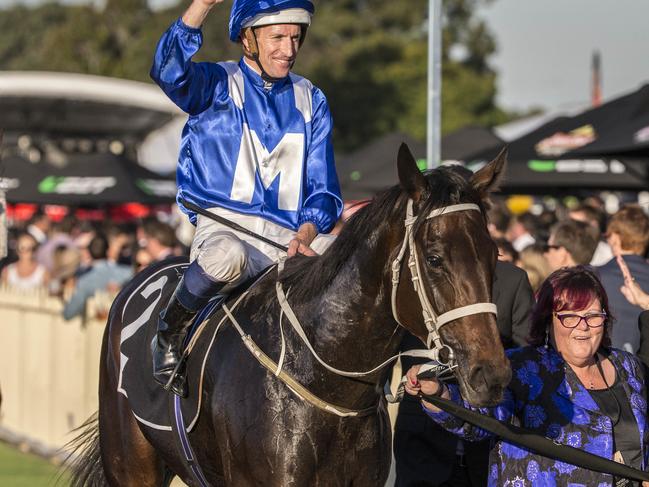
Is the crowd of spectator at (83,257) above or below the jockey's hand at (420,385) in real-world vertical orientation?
below

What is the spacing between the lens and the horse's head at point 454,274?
3.81 metres

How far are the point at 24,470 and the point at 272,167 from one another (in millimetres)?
6035

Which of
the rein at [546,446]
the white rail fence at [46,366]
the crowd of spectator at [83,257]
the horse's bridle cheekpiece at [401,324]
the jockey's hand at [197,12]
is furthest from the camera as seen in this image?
the white rail fence at [46,366]

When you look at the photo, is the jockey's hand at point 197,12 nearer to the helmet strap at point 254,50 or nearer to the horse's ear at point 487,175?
the helmet strap at point 254,50

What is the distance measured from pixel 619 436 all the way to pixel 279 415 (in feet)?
4.17

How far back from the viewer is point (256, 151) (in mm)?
5043

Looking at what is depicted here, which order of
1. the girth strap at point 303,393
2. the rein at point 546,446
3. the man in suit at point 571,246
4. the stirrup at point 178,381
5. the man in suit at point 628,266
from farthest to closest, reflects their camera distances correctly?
the man in suit at point 571,246
the man in suit at point 628,266
the stirrup at point 178,381
the girth strap at point 303,393
the rein at point 546,446

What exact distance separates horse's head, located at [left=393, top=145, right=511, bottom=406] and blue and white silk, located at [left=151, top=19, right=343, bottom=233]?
40.2 inches

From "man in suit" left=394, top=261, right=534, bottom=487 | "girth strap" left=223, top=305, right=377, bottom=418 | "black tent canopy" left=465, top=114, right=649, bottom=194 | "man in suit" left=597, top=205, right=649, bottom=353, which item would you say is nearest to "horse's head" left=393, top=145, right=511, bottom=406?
"girth strap" left=223, top=305, right=377, bottom=418

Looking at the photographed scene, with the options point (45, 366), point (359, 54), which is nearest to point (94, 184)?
point (45, 366)

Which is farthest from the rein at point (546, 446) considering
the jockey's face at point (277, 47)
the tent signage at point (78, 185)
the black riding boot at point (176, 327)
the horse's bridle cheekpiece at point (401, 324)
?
the tent signage at point (78, 185)

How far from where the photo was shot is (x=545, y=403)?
4465mm

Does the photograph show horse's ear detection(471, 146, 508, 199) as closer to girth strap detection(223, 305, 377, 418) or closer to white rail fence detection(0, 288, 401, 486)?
girth strap detection(223, 305, 377, 418)

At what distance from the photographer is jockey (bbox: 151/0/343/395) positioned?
4.92m
